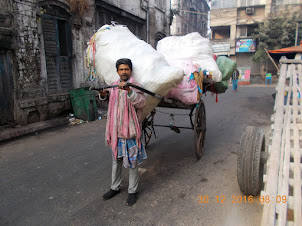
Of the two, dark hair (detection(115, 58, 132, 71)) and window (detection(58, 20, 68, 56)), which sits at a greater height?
window (detection(58, 20, 68, 56))

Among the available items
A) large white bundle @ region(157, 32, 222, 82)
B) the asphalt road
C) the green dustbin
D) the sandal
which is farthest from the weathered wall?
the sandal

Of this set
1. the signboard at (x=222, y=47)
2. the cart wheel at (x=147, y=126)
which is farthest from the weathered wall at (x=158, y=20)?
the signboard at (x=222, y=47)

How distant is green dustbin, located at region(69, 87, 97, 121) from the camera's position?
7150 mm

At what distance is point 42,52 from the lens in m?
6.84

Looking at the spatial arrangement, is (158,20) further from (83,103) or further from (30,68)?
(30,68)

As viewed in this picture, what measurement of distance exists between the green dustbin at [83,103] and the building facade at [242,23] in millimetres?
20205

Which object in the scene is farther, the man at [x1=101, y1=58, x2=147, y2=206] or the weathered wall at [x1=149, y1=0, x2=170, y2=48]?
the weathered wall at [x1=149, y1=0, x2=170, y2=48]

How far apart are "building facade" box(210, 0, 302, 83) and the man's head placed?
2361cm

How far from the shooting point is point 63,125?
689 centimetres

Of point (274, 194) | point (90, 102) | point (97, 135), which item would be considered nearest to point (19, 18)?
point (90, 102)

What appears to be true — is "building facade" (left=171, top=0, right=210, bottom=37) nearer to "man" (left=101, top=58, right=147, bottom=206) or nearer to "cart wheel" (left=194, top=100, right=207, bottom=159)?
"cart wheel" (left=194, top=100, right=207, bottom=159)

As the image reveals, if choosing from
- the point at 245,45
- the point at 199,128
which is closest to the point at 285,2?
the point at 245,45

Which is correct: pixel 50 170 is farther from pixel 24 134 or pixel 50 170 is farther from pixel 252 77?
pixel 252 77

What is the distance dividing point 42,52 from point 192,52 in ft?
16.5
